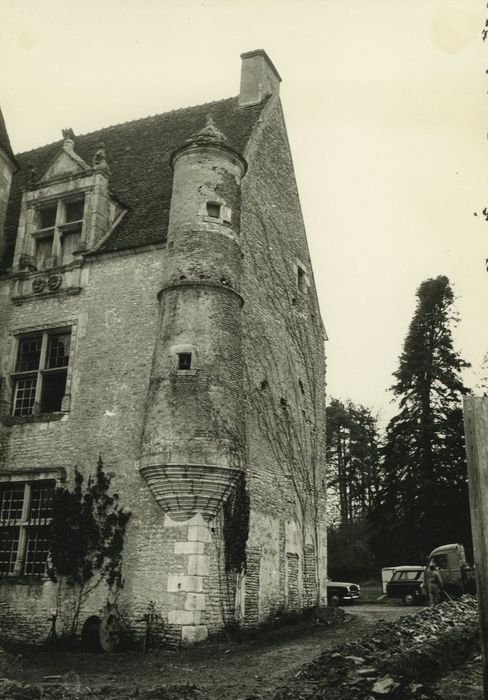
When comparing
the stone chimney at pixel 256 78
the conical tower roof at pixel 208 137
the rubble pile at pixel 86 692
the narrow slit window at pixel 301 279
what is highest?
the stone chimney at pixel 256 78

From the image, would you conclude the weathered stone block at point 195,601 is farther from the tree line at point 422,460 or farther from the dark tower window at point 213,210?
the tree line at point 422,460

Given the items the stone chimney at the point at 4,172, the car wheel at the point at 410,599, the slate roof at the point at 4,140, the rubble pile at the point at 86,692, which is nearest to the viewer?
the rubble pile at the point at 86,692

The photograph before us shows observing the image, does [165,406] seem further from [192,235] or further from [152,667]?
[152,667]

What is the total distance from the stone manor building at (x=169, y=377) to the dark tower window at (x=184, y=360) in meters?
0.03

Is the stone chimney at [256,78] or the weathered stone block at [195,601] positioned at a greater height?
the stone chimney at [256,78]

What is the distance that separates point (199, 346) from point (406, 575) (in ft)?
61.2

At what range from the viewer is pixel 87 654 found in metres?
13.6

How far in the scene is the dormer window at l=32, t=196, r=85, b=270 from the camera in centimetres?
1836

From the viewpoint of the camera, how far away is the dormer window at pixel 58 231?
1836 centimetres

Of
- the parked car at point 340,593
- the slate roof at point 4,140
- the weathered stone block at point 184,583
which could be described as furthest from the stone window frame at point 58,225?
the parked car at point 340,593

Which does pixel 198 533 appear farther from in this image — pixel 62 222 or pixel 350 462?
pixel 350 462

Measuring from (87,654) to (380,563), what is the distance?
2661 centimetres

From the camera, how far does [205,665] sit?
39.0 ft

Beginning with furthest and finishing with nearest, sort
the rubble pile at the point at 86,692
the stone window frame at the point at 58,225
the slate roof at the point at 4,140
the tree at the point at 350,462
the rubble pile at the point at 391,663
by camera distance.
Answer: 1. the tree at the point at 350,462
2. the slate roof at the point at 4,140
3. the stone window frame at the point at 58,225
4. the rubble pile at the point at 86,692
5. the rubble pile at the point at 391,663
